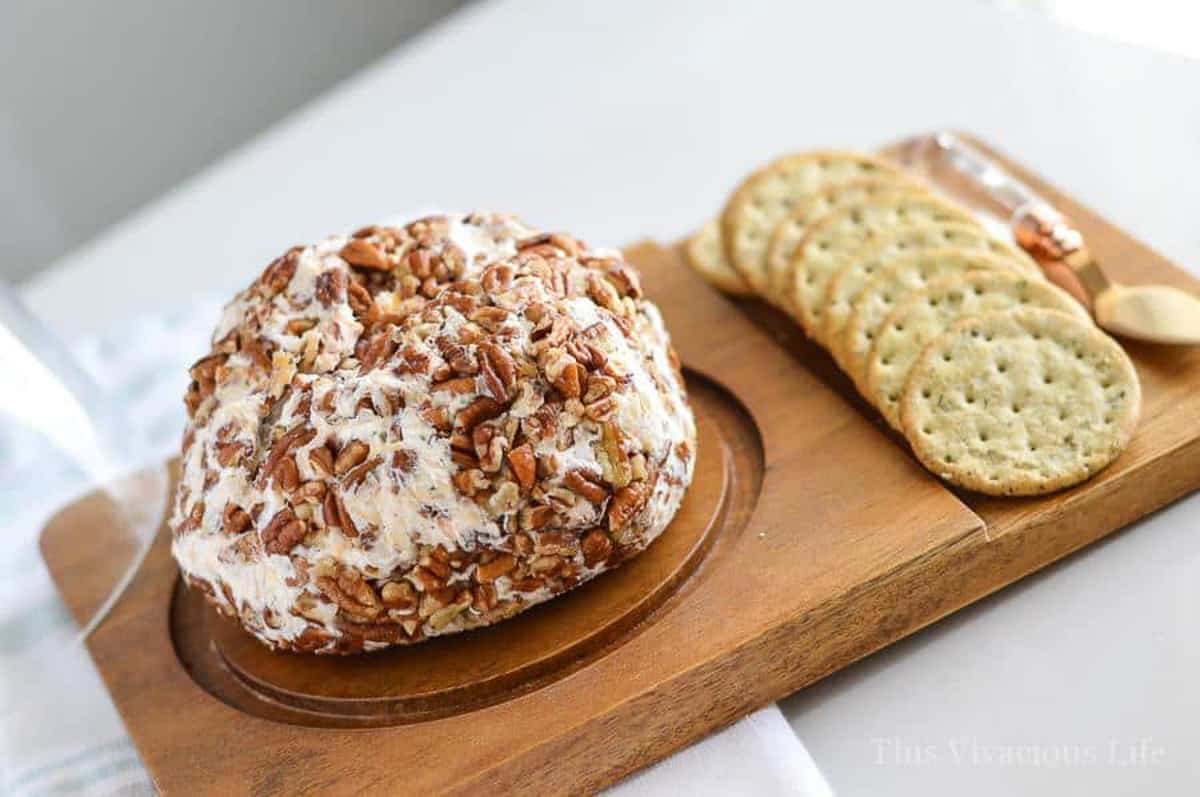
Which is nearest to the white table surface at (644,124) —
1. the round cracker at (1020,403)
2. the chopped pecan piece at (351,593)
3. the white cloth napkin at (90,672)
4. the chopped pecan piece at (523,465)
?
the round cracker at (1020,403)

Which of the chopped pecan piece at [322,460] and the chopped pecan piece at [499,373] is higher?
the chopped pecan piece at [322,460]

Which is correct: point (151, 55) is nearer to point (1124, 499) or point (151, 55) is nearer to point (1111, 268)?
point (1111, 268)

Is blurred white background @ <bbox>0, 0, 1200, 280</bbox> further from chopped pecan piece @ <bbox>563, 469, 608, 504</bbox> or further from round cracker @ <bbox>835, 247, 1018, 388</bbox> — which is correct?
chopped pecan piece @ <bbox>563, 469, 608, 504</bbox>

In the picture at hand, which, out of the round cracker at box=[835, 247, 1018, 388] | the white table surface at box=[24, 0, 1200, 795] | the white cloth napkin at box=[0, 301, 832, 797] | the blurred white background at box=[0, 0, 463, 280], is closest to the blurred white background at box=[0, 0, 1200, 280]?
the blurred white background at box=[0, 0, 463, 280]

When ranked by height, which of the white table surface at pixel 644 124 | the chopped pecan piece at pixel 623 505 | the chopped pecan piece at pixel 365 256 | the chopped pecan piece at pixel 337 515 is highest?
the chopped pecan piece at pixel 365 256

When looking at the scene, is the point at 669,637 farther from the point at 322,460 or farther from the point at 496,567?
the point at 322,460

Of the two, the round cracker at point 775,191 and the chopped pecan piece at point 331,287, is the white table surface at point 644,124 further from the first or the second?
the chopped pecan piece at point 331,287

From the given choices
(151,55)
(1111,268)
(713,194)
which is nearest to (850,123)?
(713,194)
